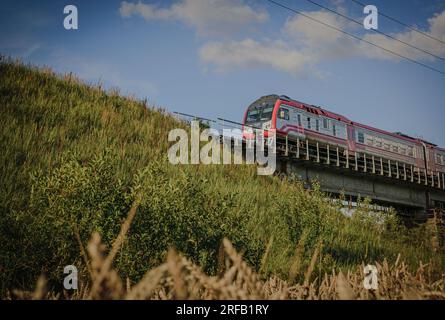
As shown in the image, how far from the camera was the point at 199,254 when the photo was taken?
195 inches

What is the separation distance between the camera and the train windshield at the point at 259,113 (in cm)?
2184

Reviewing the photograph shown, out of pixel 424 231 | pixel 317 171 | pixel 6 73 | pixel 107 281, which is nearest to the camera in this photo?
pixel 107 281

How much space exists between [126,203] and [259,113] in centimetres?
1859

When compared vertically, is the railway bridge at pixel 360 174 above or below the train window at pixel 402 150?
below

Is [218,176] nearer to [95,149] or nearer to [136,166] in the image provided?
[136,166]

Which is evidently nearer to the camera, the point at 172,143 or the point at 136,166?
the point at 136,166

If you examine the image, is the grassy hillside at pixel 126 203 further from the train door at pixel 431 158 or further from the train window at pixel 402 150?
the train door at pixel 431 158

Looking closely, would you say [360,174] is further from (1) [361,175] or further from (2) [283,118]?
(2) [283,118]

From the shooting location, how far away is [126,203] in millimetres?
5062

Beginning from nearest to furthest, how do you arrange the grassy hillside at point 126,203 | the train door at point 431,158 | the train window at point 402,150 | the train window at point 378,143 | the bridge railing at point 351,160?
the grassy hillside at point 126,203 → the bridge railing at point 351,160 → the train window at point 378,143 → the train window at point 402,150 → the train door at point 431,158

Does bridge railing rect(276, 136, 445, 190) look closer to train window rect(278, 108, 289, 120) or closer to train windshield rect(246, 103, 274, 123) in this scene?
train window rect(278, 108, 289, 120)

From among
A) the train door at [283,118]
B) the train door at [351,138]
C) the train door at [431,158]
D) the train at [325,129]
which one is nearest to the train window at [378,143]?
the train at [325,129]
